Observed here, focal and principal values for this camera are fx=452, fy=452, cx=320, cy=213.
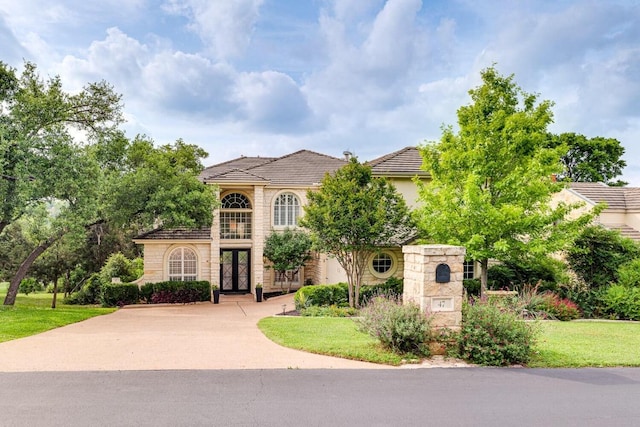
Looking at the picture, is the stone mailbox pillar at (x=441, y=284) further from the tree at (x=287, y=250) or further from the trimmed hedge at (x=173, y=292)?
the trimmed hedge at (x=173, y=292)

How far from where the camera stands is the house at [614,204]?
21.8m

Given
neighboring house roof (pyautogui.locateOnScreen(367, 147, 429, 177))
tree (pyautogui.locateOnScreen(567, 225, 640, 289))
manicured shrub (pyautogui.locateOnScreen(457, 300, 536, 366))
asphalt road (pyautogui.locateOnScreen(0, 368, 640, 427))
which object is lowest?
asphalt road (pyautogui.locateOnScreen(0, 368, 640, 427))

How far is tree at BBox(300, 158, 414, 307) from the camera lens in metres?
17.0

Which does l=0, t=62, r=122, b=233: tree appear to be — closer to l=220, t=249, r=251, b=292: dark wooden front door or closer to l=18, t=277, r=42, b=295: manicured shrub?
l=220, t=249, r=251, b=292: dark wooden front door

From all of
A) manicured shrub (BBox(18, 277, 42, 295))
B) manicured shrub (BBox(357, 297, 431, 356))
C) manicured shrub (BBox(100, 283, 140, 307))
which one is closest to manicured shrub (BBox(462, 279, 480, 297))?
manicured shrub (BBox(357, 297, 431, 356))

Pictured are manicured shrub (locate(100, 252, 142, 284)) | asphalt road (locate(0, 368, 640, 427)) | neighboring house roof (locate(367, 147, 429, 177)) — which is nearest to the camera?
asphalt road (locate(0, 368, 640, 427))

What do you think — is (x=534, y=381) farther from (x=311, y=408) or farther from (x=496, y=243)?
(x=496, y=243)

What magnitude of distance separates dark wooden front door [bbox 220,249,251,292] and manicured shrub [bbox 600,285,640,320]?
54.9 feet

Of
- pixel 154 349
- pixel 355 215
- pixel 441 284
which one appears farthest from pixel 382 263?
pixel 154 349

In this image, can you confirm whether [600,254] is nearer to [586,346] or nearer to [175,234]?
[586,346]

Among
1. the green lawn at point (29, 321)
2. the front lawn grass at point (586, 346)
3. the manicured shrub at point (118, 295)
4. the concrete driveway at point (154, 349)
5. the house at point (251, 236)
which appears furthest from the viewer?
the house at point (251, 236)

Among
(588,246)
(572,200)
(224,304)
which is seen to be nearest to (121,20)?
(224,304)

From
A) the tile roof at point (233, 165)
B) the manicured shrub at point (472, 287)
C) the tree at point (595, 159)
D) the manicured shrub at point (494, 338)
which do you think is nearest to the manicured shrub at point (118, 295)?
the tile roof at point (233, 165)

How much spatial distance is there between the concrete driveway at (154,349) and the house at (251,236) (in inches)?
319
